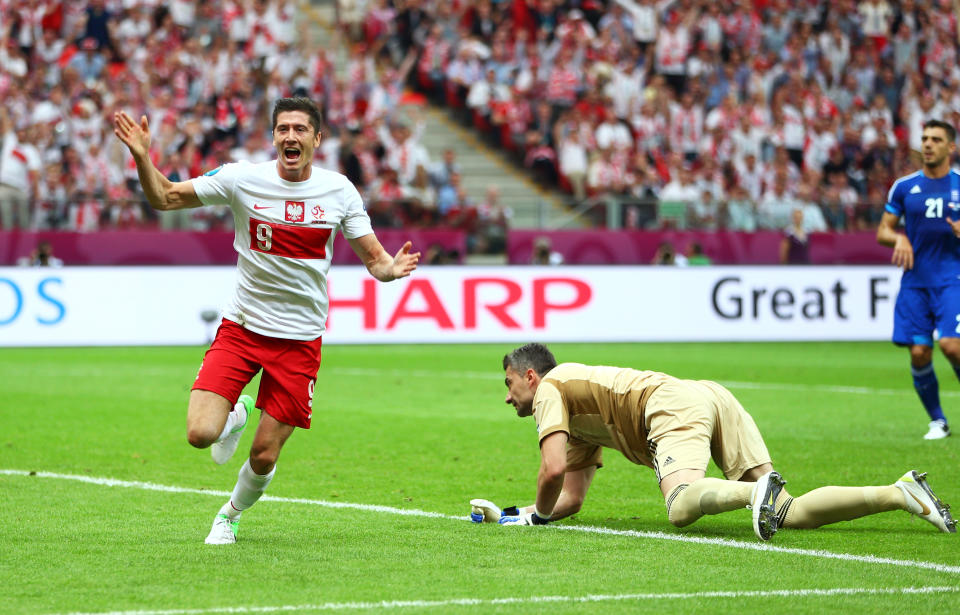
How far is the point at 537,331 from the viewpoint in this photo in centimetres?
2097

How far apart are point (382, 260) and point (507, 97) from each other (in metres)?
22.1

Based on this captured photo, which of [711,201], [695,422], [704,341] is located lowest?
[704,341]

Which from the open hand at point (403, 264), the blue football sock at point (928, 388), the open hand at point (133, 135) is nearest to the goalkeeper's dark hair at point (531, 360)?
the open hand at point (403, 264)

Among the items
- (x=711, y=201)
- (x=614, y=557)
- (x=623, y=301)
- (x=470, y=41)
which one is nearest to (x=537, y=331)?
(x=623, y=301)

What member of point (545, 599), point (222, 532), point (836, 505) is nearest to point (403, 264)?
point (222, 532)

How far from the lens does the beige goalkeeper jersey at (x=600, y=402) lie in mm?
7059

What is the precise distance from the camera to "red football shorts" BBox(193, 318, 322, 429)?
6773 millimetres

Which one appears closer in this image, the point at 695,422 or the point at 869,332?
the point at 695,422

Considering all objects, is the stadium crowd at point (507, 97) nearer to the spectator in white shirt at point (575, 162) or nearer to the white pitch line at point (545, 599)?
the spectator in white shirt at point (575, 162)

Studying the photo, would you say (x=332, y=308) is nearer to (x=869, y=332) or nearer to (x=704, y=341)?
(x=704, y=341)

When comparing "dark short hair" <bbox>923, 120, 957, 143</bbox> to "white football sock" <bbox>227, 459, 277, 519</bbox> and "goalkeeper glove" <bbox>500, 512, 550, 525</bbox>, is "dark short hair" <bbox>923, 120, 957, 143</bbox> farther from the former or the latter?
"white football sock" <bbox>227, 459, 277, 519</bbox>

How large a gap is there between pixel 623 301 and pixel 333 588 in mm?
16183

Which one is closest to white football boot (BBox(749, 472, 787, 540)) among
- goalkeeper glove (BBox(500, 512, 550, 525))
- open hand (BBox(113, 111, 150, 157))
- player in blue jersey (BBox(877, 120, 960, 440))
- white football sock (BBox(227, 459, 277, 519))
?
goalkeeper glove (BBox(500, 512, 550, 525))

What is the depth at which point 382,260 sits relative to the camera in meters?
6.95
